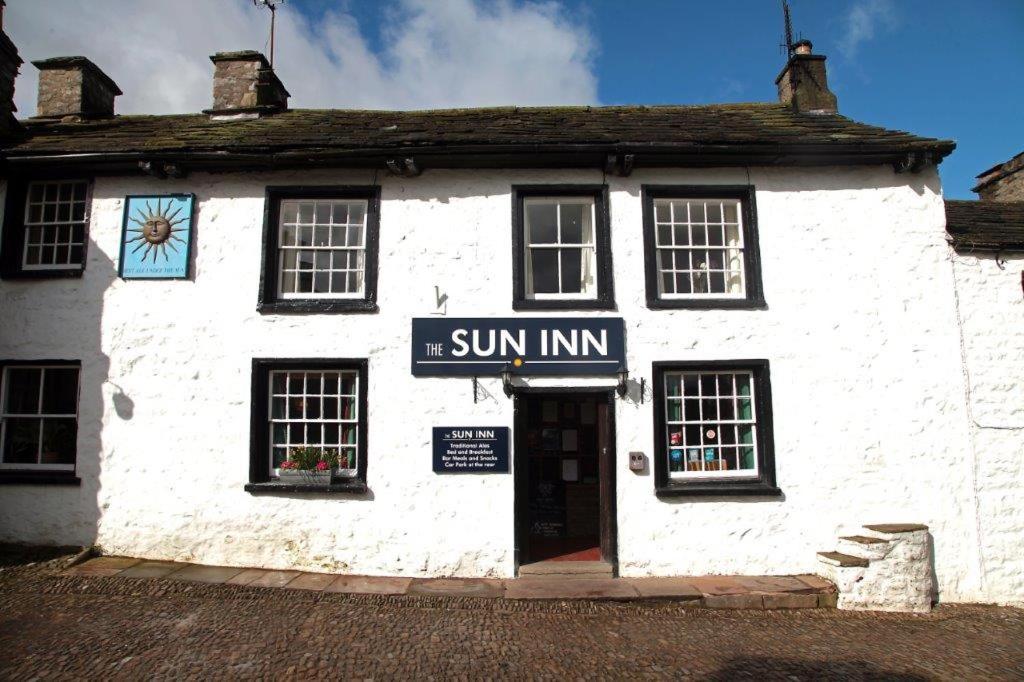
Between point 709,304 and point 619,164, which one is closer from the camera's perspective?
point 709,304

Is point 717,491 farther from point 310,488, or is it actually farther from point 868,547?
point 310,488

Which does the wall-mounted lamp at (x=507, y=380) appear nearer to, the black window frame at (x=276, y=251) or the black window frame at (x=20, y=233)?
the black window frame at (x=276, y=251)

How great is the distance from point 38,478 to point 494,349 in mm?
6255

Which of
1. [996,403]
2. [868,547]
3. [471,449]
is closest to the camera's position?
[868,547]

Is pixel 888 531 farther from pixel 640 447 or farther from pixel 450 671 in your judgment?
pixel 450 671

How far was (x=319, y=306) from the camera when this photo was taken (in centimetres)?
752

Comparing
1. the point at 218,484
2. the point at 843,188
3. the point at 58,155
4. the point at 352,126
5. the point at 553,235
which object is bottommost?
the point at 218,484

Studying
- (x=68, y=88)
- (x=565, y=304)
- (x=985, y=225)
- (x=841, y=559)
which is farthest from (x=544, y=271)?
(x=68, y=88)

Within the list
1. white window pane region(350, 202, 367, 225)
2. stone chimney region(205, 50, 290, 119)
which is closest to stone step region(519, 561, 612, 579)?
white window pane region(350, 202, 367, 225)

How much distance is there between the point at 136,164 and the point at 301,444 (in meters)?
4.56

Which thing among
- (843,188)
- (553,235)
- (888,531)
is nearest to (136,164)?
(553,235)

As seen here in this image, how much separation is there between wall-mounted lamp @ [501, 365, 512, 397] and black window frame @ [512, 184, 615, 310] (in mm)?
861

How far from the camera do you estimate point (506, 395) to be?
7.34m

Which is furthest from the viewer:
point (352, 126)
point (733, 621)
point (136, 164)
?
point (352, 126)
